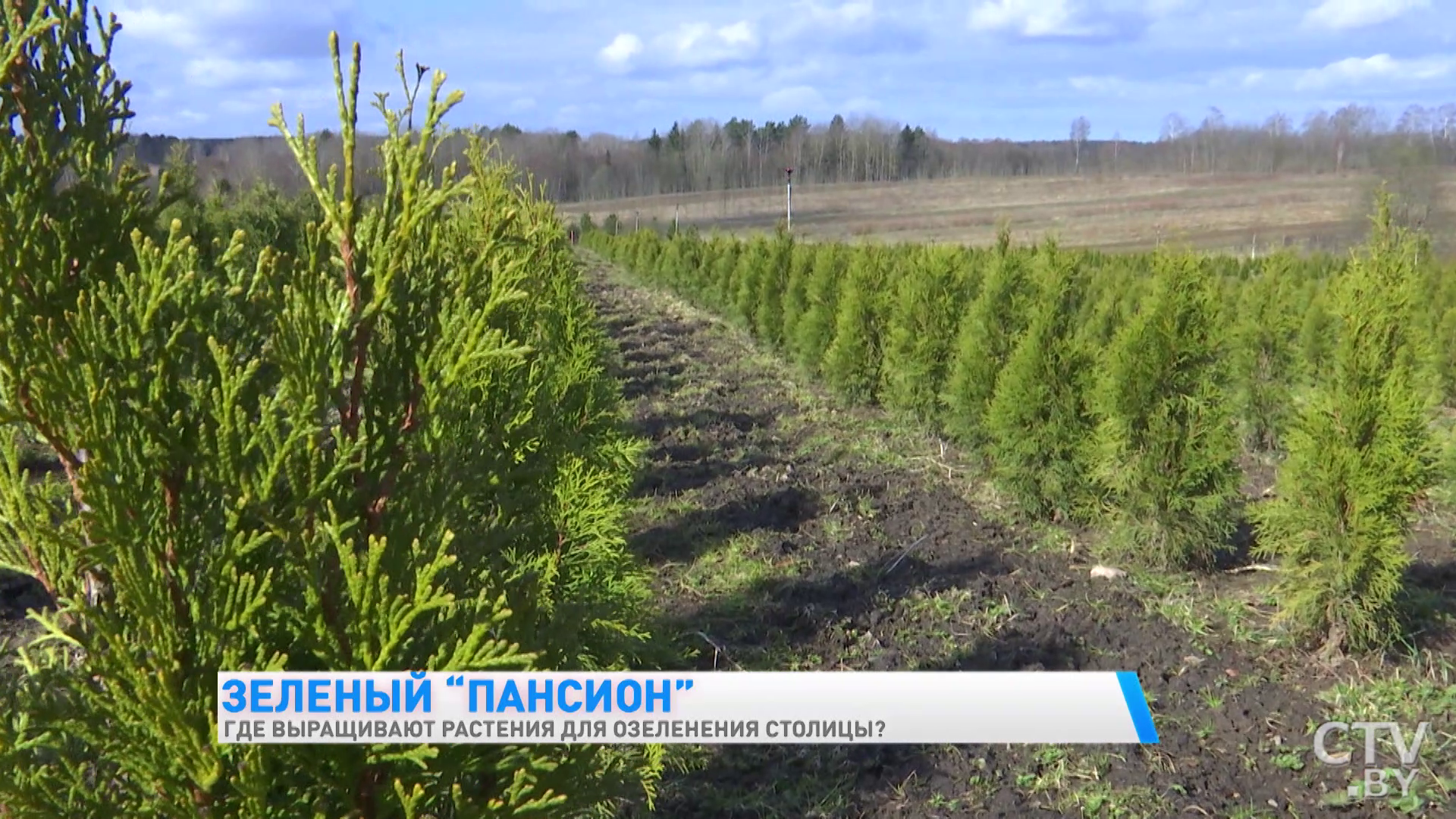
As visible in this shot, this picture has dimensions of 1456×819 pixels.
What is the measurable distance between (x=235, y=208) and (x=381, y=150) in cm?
1756

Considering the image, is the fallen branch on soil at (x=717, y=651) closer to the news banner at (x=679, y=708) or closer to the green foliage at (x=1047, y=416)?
the news banner at (x=679, y=708)

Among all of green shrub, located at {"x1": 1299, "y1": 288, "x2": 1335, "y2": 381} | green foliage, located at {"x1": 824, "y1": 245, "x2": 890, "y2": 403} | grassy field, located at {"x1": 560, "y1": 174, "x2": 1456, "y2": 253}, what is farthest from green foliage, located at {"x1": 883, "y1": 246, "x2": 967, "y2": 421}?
grassy field, located at {"x1": 560, "y1": 174, "x2": 1456, "y2": 253}

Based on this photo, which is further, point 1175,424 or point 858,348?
point 858,348

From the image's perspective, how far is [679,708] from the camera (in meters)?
2.84

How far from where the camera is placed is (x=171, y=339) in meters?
1.82

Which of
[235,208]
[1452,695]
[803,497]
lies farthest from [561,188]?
[1452,695]

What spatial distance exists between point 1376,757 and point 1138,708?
40.5 inches

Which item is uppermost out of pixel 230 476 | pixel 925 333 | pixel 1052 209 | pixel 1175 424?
pixel 1052 209

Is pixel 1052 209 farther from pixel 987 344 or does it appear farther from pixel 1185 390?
pixel 1185 390

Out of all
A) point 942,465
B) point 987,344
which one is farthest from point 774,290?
point 987,344

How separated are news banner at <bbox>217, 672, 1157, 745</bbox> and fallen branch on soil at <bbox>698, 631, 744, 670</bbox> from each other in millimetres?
1413

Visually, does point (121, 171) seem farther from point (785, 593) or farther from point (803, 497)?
point (803, 497)

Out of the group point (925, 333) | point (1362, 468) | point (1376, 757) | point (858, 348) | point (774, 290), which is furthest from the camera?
point (774, 290)

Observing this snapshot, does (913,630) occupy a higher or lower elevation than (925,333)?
lower
